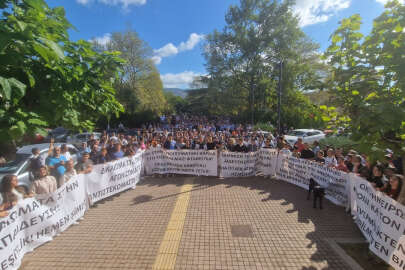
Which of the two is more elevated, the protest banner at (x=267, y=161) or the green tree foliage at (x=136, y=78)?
the green tree foliage at (x=136, y=78)

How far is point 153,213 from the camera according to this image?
207 inches

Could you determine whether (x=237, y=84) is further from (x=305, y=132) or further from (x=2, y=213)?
(x=2, y=213)

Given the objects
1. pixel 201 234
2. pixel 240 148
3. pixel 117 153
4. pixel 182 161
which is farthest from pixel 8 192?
pixel 240 148

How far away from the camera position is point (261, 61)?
26.6m

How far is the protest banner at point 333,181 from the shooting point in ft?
18.5

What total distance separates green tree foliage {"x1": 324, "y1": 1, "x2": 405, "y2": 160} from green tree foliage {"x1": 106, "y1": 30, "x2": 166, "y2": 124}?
2894 centimetres

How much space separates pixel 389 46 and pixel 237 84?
26.7 metres

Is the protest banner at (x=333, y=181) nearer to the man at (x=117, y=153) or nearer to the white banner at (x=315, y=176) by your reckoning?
the white banner at (x=315, y=176)

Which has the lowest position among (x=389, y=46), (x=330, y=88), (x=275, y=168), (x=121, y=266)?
(x=121, y=266)

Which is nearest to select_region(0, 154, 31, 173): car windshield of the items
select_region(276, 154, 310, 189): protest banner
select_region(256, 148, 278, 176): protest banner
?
select_region(256, 148, 278, 176): protest banner

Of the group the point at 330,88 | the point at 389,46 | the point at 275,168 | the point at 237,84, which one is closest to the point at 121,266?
the point at 330,88

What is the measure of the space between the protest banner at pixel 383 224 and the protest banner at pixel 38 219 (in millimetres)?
6001

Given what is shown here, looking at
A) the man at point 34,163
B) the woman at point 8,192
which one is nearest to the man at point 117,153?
the man at point 34,163

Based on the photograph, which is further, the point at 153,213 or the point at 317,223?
the point at 153,213
